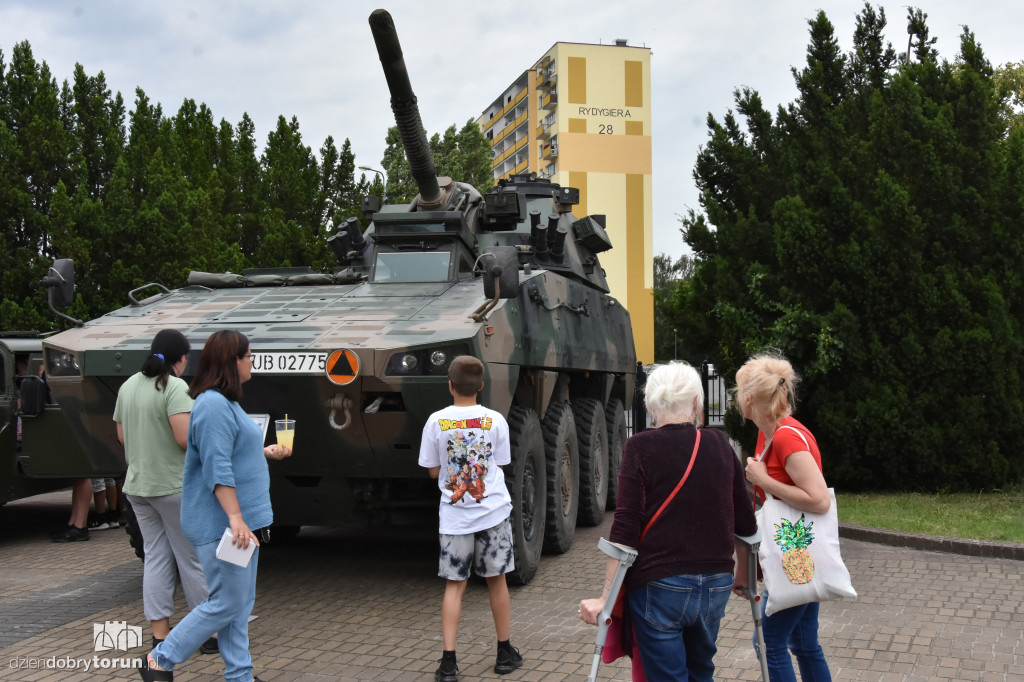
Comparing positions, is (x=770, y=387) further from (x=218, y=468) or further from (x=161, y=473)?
(x=161, y=473)

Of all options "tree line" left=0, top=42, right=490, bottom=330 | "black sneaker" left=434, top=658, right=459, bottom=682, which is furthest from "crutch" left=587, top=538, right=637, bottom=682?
"tree line" left=0, top=42, right=490, bottom=330

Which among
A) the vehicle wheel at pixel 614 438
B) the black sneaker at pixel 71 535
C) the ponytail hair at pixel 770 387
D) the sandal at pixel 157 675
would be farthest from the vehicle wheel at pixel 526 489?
the black sneaker at pixel 71 535

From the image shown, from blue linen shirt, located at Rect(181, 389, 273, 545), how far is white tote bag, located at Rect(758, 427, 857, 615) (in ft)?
6.80

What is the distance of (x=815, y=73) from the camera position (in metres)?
13.0

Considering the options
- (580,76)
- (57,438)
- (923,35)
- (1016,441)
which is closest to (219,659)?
(57,438)

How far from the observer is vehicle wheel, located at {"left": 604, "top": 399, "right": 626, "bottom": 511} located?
10.4 meters

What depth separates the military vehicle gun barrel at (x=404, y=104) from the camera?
7230 millimetres

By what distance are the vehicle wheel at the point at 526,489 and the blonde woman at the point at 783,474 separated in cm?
298

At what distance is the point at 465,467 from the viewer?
16.8 feet

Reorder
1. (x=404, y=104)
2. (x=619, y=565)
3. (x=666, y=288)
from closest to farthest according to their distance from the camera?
1. (x=619, y=565)
2. (x=404, y=104)
3. (x=666, y=288)

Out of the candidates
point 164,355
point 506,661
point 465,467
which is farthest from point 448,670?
point 164,355

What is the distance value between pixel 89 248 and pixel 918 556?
1121cm

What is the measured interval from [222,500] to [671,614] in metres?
1.86

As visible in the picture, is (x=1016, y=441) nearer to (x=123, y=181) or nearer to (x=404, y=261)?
(x=404, y=261)
